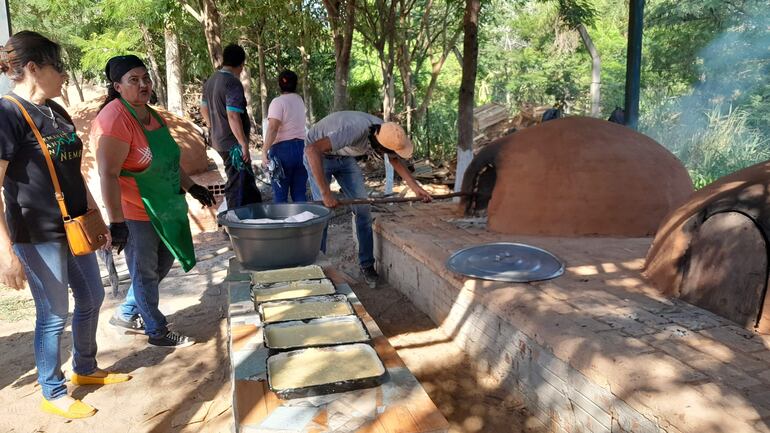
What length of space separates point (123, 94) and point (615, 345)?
272 cm

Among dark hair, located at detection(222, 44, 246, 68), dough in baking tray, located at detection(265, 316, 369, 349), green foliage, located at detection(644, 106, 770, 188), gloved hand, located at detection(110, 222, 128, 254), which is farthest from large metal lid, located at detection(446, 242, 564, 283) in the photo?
green foliage, located at detection(644, 106, 770, 188)

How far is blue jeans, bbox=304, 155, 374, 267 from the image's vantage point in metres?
4.41

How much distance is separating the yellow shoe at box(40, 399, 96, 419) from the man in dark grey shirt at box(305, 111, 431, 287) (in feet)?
6.37

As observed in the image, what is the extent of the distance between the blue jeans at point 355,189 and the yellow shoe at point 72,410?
2.12m

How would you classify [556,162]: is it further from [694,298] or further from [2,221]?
[2,221]

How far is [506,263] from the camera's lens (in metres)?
3.54

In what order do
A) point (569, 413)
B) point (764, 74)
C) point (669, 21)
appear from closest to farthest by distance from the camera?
point (569, 413), point (764, 74), point (669, 21)

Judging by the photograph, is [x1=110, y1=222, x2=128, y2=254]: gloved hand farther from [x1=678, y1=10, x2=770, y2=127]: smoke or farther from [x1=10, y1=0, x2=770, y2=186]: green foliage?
[x1=678, y1=10, x2=770, y2=127]: smoke

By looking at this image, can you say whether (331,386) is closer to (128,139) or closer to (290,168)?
(128,139)

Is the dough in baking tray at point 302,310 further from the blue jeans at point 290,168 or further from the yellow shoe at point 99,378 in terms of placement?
the blue jeans at point 290,168

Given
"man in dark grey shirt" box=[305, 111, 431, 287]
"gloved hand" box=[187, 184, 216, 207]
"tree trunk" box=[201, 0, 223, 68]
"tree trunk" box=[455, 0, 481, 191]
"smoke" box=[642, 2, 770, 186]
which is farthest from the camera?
"smoke" box=[642, 2, 770, 186]

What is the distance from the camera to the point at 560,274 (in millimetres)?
3312

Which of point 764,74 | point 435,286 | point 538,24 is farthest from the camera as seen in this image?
point 538,24

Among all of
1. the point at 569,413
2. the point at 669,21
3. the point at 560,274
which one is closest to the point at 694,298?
the point at 560,274
